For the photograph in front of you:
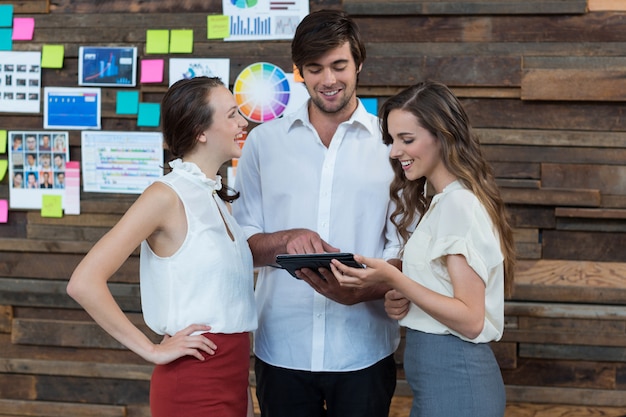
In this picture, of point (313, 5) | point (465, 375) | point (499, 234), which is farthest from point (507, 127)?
point (465, 375)

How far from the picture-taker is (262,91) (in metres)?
3.42

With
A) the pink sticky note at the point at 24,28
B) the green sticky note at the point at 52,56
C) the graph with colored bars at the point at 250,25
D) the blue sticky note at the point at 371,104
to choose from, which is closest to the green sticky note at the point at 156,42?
the graph with colored bars at the point at 250,25

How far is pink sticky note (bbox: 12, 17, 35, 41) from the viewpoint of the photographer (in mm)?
3582

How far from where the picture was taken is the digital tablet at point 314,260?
1.92m

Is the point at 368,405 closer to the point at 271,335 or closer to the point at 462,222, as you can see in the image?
the point at 271,335

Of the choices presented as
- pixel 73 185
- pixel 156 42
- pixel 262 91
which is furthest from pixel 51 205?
pixel 262 91

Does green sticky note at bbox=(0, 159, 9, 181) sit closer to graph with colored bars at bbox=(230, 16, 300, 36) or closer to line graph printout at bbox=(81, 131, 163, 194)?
line graph printout at bbox=(81, 131, 163, 194)

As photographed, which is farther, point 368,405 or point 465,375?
point 368,405

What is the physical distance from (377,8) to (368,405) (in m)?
1.79

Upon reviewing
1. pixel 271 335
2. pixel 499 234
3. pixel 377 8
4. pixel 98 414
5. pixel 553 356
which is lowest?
pixel 98 414

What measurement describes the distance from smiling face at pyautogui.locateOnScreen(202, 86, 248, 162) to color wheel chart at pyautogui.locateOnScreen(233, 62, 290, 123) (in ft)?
4.19

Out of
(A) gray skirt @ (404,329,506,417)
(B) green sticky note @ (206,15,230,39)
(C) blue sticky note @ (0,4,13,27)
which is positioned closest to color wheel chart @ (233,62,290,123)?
(B) green sticky note @ (206,15,230,39)

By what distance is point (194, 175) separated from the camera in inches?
81.0

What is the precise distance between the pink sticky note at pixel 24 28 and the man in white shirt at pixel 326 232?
1775 millimetres
